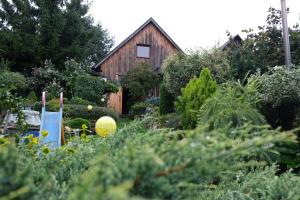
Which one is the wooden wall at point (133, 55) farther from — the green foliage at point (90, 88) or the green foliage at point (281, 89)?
the green foliage at point (281, 89)

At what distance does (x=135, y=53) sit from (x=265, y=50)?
9.64 meters

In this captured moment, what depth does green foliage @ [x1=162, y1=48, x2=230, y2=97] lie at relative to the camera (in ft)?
50.0

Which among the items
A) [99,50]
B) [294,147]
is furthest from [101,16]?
[294,147]

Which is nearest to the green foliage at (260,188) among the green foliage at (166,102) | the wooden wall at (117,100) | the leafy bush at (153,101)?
the green foliage at (166,102)

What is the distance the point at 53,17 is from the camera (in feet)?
77.0

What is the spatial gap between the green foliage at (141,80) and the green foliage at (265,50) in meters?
5.84

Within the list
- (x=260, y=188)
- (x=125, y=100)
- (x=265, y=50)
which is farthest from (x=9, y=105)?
(x=125, y=100)

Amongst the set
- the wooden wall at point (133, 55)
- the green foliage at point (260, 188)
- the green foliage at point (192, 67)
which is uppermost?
the wooden wall at point (133, 55)

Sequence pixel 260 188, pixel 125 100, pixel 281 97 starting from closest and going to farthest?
pixel 260 188
pixel 281 97
pixel 125 100

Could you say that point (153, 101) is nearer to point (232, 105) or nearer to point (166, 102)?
point (166, 102)

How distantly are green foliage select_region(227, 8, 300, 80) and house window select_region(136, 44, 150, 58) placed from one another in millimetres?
8316

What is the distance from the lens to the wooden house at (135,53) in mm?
22703

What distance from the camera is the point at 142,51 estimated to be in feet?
76.7

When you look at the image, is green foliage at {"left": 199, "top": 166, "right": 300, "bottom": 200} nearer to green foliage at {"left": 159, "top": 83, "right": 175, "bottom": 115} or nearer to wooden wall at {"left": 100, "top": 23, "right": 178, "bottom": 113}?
green foliage at {"left": 159, "top": 83, "right": 175, "bottom": 115}
